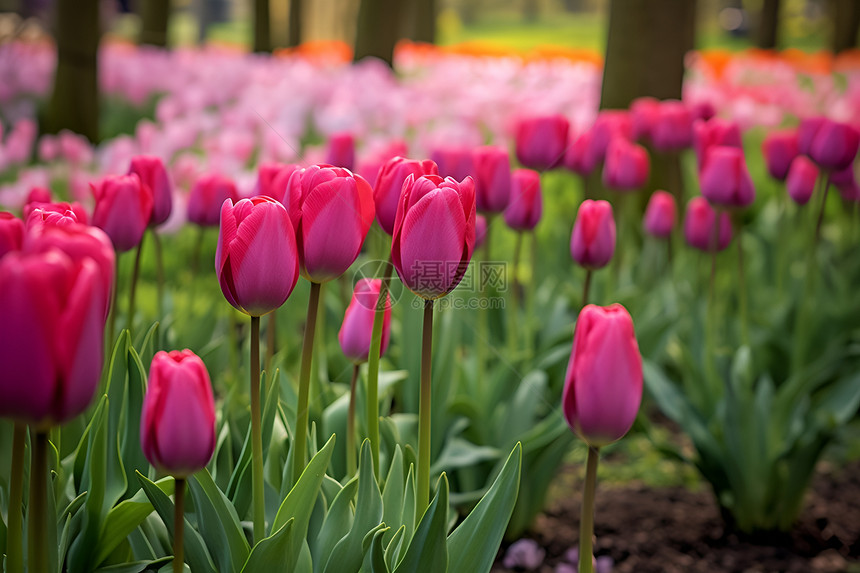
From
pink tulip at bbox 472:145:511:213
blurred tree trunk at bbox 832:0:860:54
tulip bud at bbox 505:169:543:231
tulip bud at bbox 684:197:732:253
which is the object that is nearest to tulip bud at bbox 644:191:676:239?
tulip bud at bbox 684:197:732:253

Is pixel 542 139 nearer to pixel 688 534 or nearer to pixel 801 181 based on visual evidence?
pixel 801 181

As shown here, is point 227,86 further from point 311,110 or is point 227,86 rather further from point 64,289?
point 64,289

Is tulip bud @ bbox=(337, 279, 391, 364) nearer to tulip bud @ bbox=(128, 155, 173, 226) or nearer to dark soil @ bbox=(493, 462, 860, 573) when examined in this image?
tulip bud @ bbox=(128, 155, 173, 226)

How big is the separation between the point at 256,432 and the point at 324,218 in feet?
0.92

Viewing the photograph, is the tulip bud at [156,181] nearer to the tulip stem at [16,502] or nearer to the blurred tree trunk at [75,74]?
the tulip stem at [16,502]

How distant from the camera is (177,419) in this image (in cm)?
90

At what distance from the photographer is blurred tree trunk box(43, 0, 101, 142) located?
5387 mm

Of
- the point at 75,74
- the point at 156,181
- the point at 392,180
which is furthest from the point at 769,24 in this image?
the point at 392,180

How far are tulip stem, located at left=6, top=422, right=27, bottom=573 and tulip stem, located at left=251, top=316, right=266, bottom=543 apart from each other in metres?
0.26

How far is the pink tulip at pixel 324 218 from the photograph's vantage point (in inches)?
40.8

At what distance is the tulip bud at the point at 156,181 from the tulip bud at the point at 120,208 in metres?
0.13

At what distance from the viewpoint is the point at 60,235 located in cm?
76

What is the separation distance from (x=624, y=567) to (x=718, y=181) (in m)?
1.05

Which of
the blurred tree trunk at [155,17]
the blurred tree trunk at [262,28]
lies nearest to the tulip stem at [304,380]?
the blurred tree trunk at [155,17]
